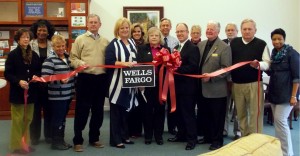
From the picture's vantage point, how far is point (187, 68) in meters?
3.94

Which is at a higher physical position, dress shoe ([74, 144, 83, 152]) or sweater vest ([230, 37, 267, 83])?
sweater vest ([230, 37, 267, 83])

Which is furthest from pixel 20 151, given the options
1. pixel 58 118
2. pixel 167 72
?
pixel 167 72

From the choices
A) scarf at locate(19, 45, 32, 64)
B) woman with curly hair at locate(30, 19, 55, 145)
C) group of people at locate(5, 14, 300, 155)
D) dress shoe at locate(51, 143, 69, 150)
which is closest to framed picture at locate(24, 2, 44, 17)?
woman with curly hair at locate(30, 19, 55, 145)

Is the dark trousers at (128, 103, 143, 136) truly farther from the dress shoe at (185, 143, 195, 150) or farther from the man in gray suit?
the man in gray suit

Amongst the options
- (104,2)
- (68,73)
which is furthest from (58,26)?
(68,73)

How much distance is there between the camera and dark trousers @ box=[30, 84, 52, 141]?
4.14 metres

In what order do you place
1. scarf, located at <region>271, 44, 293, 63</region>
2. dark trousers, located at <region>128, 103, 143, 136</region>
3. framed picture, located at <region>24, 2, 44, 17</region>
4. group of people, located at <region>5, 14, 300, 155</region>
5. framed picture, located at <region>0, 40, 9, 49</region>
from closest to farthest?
scarf, located at <region>271, 44, 293, 63</region> → group of people, located at <region>5, 14, 300, 155</region> → dark trousers, located at <region>128, 103, 143, 136</region> → framed picture, located at <region>24, 2, 44, 17</region> → framed picture, located at <region>0, 40, 9, 49</region>

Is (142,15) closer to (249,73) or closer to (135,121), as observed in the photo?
(135,121)

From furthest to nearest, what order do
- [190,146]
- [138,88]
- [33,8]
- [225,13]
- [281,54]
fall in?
[225,13]
[33,8]
[138,88]
[190,146]
[281,54]

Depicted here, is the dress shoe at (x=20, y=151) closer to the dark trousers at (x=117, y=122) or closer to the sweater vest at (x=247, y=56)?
the dark trousers at (x=117, y=122)

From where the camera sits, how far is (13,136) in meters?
3.83

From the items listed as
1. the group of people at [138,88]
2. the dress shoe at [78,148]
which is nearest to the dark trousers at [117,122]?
the group of people at [138,88]

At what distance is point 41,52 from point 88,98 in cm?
86

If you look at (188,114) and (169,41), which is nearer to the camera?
(188,114)
